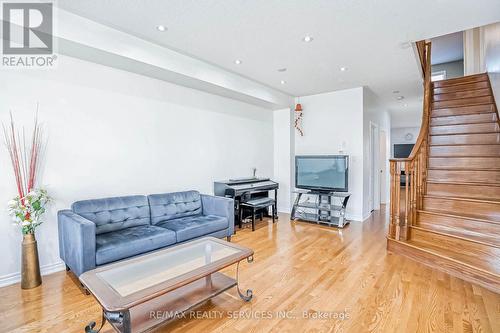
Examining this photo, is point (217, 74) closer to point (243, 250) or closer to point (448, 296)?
point (243, 250)

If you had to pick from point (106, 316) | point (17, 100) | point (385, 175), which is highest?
point (17, 100)

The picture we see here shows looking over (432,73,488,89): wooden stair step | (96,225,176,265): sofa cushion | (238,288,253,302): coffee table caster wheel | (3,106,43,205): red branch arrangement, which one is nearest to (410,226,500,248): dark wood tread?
(238,288,253,302): coffee table caster wheel

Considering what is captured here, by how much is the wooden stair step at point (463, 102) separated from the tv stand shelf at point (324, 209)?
2.53m

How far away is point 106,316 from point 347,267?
2476 millimetres

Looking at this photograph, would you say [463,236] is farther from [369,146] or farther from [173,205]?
[173,205]

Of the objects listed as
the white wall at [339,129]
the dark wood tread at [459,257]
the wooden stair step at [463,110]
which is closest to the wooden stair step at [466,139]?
the wooden stair step at [463,110]

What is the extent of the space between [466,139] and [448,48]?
429cm

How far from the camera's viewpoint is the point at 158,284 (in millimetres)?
1715

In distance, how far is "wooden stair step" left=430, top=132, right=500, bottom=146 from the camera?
391cm

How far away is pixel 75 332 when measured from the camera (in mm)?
1850

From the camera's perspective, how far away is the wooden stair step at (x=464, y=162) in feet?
12.1

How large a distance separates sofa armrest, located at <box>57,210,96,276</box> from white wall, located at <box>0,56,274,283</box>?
0.45m

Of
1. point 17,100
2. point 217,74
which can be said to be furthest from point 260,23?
point 17,100

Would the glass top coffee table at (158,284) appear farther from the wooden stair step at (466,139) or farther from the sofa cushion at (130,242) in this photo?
the wooden stair step at (466,139)
